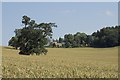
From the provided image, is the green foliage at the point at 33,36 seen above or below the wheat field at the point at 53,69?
above

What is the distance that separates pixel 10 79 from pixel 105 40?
117m

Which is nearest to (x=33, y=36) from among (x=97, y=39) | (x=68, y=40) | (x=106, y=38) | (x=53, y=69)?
(x=53, y=69)

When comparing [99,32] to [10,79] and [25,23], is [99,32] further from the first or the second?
[10,79]

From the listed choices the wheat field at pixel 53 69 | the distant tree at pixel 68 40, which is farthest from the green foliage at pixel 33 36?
the distant tree at pixel 68 40

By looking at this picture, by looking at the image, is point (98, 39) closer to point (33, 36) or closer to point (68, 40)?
point (68, 40)

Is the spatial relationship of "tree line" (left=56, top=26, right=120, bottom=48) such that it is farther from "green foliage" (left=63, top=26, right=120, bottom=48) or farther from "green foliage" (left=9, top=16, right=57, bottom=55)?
"green foliage" (left=9, top=16, right=57, bottom=55)

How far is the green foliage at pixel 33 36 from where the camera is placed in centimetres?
6359

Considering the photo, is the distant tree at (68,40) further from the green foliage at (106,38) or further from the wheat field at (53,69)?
the wheat field at (53,69)

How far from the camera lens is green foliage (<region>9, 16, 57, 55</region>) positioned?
63.6 metres

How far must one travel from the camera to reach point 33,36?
212ft

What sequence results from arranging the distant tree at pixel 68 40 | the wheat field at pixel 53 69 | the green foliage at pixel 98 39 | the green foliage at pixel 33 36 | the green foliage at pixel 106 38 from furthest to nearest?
1. the distant tree at pixel 68 40
2. the green foliage at pixel 98 39
3. the green foliage at pixel 106 38
4. the green foliage at pixel 33 36
5. the wheat field at pixel 53 69

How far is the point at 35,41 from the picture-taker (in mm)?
65188

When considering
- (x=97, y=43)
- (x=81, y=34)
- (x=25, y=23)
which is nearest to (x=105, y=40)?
(x=97, y=43)

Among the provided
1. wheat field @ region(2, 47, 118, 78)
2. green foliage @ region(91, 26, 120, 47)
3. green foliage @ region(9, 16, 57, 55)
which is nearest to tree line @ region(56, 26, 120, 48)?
green foliage @ region(91, 26, 120, 47)
